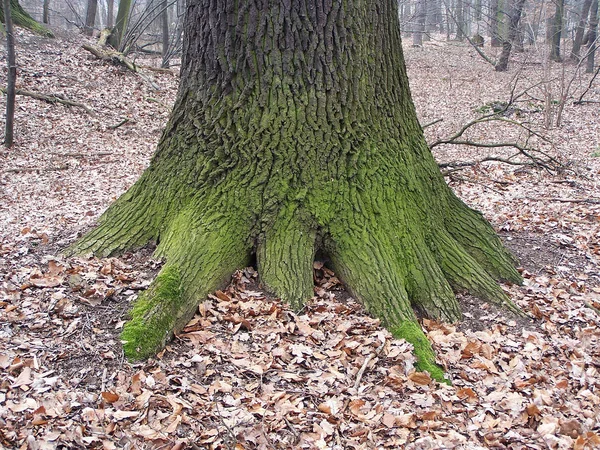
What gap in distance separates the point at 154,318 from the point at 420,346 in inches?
75.8

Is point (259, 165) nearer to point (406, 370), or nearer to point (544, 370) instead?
point (406, 370)

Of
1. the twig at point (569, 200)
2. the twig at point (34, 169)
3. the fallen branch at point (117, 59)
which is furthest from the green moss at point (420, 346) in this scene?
the fallen branch at point (117, 59)

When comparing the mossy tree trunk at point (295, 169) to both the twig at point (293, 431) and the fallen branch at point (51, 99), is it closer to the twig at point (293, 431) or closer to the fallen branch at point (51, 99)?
the twig at point (293, 431)

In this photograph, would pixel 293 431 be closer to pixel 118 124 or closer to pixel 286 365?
pixel 286 365

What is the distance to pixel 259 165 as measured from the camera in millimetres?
4211

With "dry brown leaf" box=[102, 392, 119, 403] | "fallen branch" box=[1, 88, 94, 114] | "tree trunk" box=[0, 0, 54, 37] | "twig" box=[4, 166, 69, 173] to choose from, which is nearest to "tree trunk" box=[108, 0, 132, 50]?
"tree trunk" box=[0, 0, 54, 37]

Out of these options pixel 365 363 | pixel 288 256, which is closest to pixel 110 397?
pixel 365 363

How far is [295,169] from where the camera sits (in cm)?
420

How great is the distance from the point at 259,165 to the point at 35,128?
9468 mm

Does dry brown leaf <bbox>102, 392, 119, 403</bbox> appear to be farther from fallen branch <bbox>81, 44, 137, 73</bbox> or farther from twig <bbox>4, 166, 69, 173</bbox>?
fallen branch <bbox>81, 44, 137, 73</bbox>

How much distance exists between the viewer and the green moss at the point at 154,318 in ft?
10.8

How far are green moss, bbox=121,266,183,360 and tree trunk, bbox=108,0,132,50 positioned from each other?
17.2 meters

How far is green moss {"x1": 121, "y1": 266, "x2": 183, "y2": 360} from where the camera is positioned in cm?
331

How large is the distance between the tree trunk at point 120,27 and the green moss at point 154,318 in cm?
1715
